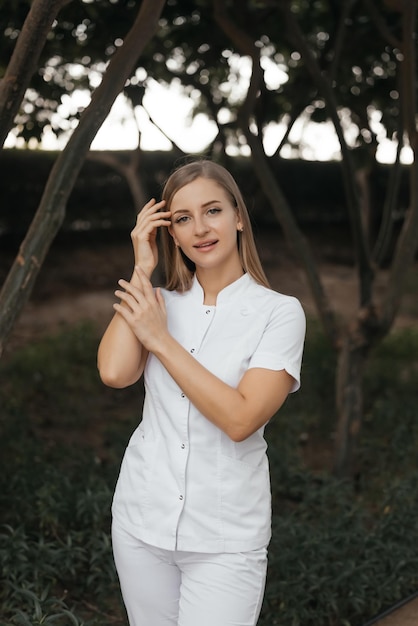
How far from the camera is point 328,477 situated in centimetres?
477

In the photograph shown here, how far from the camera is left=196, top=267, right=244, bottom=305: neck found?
2.21 meters

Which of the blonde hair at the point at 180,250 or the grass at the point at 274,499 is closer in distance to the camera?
the blonde hair at the point at 180,250

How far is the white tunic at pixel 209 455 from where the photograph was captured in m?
2.03

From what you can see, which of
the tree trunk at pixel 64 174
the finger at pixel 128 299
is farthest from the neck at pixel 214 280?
the tree trunk at pixel 64 174

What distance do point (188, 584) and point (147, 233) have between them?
0.85 meters

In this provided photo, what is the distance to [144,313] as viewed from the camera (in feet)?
6.70

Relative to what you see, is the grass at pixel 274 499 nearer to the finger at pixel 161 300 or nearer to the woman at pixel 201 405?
the woman at pixel 201 405

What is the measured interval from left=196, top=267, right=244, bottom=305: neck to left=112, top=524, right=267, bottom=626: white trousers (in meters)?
0.62

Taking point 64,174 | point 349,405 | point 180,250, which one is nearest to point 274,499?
point 349,405

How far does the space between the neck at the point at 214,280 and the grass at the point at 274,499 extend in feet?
3.64

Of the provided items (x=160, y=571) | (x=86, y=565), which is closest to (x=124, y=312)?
(x=160, y=571)

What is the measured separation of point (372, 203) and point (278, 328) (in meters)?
8.39

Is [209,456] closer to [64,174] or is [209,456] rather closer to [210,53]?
[64,174]

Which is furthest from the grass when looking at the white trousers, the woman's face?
the woman's face
